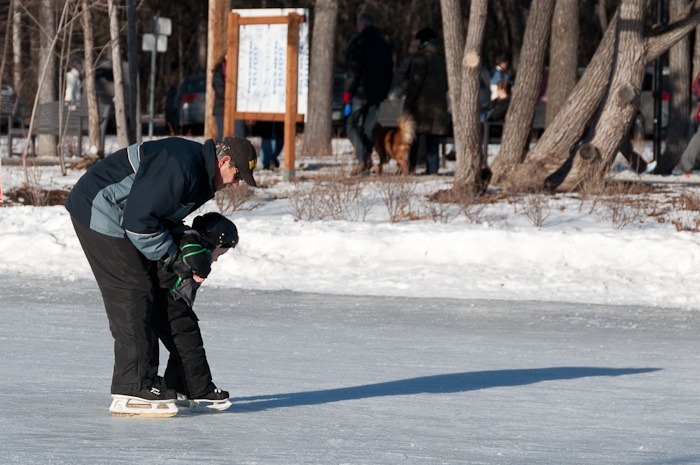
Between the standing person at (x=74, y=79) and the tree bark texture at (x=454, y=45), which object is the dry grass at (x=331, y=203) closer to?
the tree bark texture at (x=454, y=45)

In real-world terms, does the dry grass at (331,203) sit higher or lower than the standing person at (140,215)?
lower

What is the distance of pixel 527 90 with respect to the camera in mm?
15086

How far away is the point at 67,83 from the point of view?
21578 mm

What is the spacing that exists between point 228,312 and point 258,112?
7.27 m

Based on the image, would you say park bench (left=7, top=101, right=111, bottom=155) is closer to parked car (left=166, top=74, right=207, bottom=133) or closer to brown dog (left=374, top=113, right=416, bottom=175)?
brown dog (left=374, top=113, right=416, bottom=175)

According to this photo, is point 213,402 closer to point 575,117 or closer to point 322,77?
point 575,117

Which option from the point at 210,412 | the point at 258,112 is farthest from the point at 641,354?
the point at 258,112

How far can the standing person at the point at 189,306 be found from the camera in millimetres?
5000

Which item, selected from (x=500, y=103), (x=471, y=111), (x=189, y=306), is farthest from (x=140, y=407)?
(x=500, y=103)

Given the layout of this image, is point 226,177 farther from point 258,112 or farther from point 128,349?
point 258,112

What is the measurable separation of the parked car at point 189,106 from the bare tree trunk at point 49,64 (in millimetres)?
6094

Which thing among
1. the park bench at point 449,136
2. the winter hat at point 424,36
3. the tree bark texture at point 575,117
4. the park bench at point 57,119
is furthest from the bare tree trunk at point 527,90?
the park bench at point 57,119

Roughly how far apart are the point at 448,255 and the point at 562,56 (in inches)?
303

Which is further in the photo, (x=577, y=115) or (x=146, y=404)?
(x=577, y=115)
